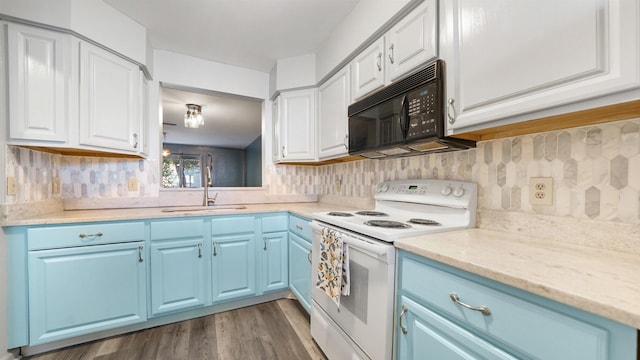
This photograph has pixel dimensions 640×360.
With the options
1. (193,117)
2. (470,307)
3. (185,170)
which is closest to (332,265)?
(470,307)

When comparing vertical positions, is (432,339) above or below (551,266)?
below

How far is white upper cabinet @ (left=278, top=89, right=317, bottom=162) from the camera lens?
2.38 m

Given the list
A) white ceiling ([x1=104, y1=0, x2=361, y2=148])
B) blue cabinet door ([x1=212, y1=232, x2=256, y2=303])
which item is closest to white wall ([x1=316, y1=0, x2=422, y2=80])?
white ceiling ([x1=104, y1=0, x2=361, y2=148])

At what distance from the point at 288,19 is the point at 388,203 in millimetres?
1564

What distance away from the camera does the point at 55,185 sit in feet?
6.36

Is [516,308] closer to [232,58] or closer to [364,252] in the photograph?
[364,252]

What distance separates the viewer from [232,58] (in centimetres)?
250

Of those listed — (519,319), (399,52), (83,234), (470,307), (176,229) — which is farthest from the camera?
(176,229)

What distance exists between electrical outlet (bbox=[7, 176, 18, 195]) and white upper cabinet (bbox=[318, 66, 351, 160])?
79.3 inches

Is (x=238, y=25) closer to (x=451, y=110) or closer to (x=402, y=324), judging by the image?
(x=451, y=110)

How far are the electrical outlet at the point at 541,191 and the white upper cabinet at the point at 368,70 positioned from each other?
0.92m

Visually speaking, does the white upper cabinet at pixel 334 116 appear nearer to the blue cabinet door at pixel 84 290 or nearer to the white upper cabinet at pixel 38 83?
the blue cabinet door at pixel 84 290

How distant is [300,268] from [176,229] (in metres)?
0.99

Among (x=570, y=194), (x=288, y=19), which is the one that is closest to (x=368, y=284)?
(x=570, y=194)
